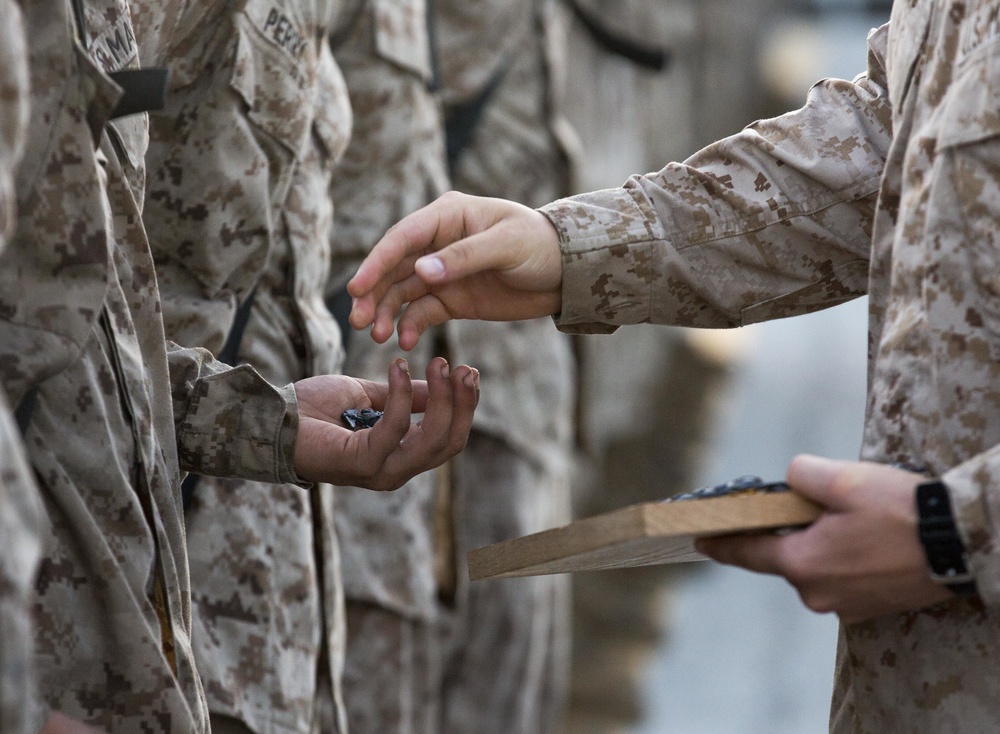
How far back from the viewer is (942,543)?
126 cm

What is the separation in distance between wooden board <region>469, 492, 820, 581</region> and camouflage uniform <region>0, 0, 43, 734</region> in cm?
47

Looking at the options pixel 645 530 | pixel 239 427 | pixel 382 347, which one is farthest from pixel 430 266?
pixel 382 347

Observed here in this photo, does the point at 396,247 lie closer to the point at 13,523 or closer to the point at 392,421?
the point at 392,421

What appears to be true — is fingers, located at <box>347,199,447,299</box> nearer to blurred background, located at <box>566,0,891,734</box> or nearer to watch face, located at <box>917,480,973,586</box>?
watch face, located at <box>917,480,973,586</box>

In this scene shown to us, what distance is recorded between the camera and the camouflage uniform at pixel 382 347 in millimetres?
3037

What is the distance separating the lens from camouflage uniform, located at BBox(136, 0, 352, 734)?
2.03m

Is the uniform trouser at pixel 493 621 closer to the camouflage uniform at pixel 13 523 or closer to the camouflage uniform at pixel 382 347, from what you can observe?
the camouflage uniform at pixel 382 347

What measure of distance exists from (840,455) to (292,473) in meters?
10.7

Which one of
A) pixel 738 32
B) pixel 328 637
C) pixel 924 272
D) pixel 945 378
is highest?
pixel 738 32

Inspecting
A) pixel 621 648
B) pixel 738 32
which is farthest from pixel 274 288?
pixel 738 32

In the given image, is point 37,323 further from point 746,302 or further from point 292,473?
point 746,302

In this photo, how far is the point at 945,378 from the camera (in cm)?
141

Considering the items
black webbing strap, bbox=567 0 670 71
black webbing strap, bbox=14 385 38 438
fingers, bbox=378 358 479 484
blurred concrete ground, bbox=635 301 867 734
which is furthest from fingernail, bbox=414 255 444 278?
blurred concrete ground, bbox=635 301 867 734

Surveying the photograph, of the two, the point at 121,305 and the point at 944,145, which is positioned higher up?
the point at 944,145
